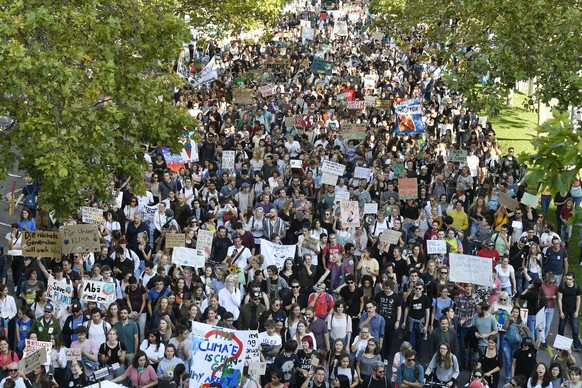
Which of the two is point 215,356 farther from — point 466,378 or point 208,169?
point 208,169

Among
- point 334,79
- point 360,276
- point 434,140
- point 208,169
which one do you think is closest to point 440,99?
point 334,79

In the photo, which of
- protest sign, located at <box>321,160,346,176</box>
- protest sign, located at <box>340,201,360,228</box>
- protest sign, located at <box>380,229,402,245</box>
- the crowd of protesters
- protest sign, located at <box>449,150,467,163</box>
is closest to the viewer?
the crowd of protesters

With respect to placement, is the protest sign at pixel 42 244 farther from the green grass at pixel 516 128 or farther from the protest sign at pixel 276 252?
the green grass at pixel 516 128

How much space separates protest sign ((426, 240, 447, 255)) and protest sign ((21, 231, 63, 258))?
576 centimetres

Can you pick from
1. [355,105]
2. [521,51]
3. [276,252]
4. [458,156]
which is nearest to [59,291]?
[276,252]

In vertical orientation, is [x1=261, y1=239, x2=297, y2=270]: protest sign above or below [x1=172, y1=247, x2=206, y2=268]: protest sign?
below

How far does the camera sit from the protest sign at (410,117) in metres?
28.0

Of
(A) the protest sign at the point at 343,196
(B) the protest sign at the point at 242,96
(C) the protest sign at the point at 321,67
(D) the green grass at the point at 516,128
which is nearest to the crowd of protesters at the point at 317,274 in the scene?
(A) the protest sign at the point at 343,196

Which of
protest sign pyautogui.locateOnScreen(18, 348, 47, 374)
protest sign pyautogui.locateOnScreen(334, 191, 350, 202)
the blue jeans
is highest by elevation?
protest sign pyautogui.locateOnScreen(334, 191, 350, 202)

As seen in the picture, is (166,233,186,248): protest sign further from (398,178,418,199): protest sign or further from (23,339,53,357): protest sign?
(398,178,418,199): protest sign

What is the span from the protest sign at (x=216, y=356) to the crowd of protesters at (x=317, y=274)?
0.72 feet

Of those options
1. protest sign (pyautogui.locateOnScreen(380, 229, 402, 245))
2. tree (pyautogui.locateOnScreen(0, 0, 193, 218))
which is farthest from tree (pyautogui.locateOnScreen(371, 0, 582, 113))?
tree (pyautogui.locateOnScreen(0, 0, 193, 218))

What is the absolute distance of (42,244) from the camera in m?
18.1

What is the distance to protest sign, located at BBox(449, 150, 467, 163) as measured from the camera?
2560 centimetres
